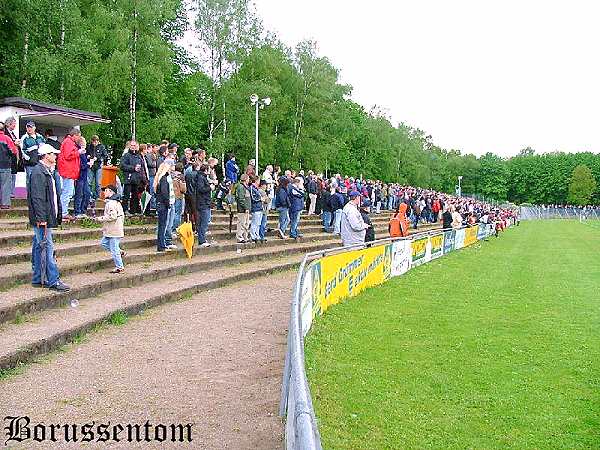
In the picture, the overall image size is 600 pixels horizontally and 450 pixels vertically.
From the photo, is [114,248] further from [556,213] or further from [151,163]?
[556,213]

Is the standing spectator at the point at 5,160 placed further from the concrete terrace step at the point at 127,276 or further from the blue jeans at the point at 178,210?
the blue jeans at the point at 178,210

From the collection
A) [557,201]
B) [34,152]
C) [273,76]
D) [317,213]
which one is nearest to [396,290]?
[34,152]

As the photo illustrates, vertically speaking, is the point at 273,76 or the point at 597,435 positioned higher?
the point at 273,76

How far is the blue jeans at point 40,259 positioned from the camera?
9773 mm

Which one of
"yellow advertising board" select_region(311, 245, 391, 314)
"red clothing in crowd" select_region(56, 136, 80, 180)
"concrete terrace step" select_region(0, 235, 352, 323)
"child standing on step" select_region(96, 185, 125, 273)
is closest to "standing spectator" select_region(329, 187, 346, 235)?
"concrete terrace step" select_region(0, 235, 352, 323)

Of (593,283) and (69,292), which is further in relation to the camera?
(593,283)

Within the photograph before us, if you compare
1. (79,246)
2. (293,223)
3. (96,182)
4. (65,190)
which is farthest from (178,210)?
(293,223)

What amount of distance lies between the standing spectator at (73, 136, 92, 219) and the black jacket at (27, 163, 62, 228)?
5386mm

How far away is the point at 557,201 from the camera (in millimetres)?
157125

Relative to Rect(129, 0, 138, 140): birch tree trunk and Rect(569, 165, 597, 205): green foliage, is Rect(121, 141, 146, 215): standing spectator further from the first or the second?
Rect(569, 165, 597, 205): green foliage

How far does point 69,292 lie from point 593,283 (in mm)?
15353

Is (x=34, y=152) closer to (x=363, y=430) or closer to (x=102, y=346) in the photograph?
(x=102, y=346)

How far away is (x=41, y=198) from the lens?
32.1 ft

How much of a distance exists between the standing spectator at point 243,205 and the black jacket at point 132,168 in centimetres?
254
